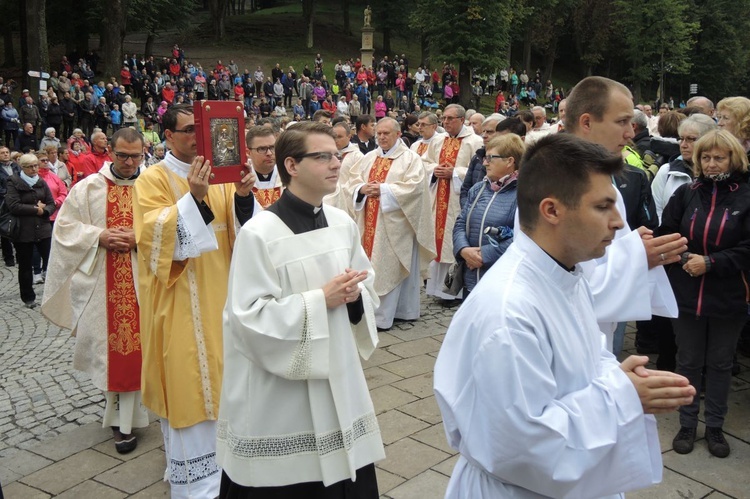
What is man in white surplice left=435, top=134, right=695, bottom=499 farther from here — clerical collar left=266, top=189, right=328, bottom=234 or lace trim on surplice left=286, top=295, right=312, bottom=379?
clerical collar left=266, top=189, right=328, bottom=234

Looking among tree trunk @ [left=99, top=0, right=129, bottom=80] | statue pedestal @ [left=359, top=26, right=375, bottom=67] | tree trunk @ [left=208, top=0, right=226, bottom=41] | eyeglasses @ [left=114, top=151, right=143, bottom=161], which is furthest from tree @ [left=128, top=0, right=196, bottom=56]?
eyeglasses @ [left=114, top=151, right=143, bottom=161]

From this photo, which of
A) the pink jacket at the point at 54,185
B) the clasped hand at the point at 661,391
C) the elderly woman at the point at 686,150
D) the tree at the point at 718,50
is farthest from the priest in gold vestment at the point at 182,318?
the tree at the point at 718,50

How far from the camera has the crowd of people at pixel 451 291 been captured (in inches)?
74.4

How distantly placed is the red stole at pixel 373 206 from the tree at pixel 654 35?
43992mm

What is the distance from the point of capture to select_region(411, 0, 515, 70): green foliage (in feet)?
122

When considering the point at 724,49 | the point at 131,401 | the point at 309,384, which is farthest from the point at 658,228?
the point at 724,49

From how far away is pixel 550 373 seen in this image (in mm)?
1861

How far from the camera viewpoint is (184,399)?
3936 mm

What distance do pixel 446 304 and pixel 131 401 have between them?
443 centimetres

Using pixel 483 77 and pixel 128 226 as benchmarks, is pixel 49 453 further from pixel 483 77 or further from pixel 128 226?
pixel 483 77

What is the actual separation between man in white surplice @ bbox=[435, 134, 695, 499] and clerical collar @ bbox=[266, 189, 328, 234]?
1.21 meters

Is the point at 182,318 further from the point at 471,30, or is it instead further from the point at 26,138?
the point at 471,30

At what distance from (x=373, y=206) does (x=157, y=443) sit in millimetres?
3763

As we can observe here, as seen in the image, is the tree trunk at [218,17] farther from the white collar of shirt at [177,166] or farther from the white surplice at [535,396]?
the white surplice at [535,396]
